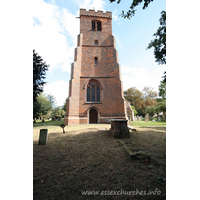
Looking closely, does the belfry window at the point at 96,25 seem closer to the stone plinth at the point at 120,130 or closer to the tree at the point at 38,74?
the tree at the point at 38,74

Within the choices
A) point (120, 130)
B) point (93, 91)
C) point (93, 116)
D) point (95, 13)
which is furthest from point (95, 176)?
point (95, 13)

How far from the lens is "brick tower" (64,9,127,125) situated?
640 inches

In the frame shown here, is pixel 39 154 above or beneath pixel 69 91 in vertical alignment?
beneath

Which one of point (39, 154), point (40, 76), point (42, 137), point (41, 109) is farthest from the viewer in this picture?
point (41, 109)

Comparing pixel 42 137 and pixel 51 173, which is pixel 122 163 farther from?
pixel 42 137

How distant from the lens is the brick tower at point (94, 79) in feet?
53.4

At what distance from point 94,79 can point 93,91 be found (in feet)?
6.22

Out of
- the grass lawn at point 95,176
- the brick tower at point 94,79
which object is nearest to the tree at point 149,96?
the brick tower at point 94,79

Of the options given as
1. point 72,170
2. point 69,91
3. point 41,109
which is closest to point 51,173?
point 72,170

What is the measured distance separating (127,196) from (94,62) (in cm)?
1801

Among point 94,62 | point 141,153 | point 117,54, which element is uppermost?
point 117,54

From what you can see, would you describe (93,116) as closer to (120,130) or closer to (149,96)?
(120,130)

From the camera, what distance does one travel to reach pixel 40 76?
17.9 metres

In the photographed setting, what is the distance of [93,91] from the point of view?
17469mm
